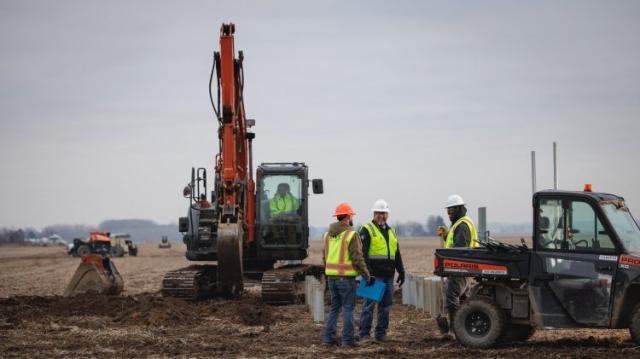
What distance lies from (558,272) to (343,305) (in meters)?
3.07

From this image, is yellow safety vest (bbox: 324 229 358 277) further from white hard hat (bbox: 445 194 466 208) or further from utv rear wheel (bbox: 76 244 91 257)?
utv rear wheel (bbox: 76 244 91 257)

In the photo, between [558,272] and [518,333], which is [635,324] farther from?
[518,333]

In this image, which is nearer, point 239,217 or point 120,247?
point 239,217

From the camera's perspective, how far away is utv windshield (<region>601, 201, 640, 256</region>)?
11809 mm

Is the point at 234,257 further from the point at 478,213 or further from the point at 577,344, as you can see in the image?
the point at 577,344

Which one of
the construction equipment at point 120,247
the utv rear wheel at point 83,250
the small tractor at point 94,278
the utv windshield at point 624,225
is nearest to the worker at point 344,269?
the utv windshield at point 624,225

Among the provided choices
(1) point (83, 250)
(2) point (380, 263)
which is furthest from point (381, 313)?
(1) point (83, 250)

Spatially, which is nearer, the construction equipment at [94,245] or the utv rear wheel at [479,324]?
the utv rear wheel at [479,324]

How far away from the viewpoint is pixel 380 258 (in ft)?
43.8

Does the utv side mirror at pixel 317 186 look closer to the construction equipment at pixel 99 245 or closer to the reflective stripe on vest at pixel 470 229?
the reflective stripe on vest at pixel 470 229

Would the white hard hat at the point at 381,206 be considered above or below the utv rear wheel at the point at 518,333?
A: above

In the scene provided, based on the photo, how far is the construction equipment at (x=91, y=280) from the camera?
22188 millimetres

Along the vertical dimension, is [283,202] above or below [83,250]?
above

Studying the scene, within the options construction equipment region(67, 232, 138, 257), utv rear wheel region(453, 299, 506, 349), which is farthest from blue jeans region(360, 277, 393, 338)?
construction equipment region(67, 232, 138, 257)
